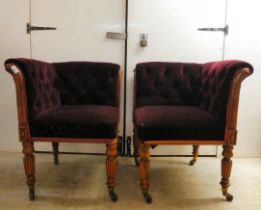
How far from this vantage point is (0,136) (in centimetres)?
220

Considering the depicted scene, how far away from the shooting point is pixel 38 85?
4.97 ft

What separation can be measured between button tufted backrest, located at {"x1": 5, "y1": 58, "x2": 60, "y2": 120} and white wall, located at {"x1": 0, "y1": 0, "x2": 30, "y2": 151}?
461mm

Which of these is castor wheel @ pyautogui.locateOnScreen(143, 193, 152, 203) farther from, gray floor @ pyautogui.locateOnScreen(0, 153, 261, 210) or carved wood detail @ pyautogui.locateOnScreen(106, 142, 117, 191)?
carved wood detail @ pyautogui.locateOnScreen(106, 142, 117, 191)

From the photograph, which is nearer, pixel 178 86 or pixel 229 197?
pixel 229 197

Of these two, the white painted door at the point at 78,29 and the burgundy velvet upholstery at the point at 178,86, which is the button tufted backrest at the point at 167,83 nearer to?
the burgundy velvet upholstery at the point at 178,86

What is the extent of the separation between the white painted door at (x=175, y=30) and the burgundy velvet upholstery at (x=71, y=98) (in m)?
0.32

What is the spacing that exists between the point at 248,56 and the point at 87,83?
1.25 metres

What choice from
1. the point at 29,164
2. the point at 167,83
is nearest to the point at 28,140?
the point at 29,164

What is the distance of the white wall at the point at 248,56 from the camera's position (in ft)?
6.68

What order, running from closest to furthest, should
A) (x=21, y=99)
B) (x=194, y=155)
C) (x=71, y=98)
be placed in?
(x=21, y=99) < (x=71, y=98) < (x=194, y=155)

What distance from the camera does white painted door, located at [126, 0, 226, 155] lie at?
203 cm

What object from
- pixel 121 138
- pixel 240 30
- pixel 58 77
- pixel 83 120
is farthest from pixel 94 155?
pixel 240 30

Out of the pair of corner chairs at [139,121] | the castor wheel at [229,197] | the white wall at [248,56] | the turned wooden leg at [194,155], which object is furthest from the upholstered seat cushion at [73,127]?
the white wall at [248,56]

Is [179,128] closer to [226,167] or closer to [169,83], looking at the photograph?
[226,167]
